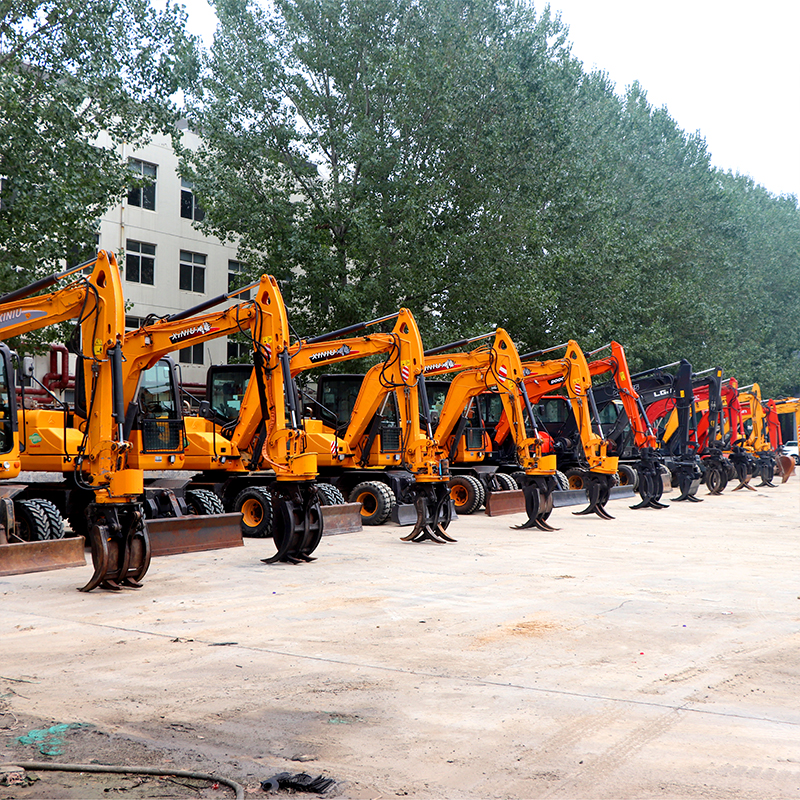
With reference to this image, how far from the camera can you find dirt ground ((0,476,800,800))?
4.73 meters

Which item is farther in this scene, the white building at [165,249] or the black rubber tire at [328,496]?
the white building at [165,249]

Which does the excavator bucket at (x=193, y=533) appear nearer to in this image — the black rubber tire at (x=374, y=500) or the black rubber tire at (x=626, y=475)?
the black rubber tire at (x=374, y=500)

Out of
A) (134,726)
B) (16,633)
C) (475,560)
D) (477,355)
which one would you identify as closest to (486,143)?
(477,355)

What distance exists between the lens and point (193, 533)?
1336 cm

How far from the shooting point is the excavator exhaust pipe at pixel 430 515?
1485 cm

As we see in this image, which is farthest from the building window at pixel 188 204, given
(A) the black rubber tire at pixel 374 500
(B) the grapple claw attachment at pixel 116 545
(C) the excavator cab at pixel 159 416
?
(B) the grapple claw attachment at pixel 116 545

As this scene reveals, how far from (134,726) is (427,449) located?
33.1 feet

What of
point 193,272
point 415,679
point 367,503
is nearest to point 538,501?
point 367,503

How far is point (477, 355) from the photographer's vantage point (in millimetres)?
19172

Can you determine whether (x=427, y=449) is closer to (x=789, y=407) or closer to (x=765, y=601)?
(x=765, y=601)

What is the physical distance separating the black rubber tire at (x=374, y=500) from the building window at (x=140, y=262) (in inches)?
816

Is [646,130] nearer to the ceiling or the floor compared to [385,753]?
nearer to the ceiling

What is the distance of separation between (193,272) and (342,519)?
24.9 meters

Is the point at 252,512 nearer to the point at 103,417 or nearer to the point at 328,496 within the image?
the point at 328,496
